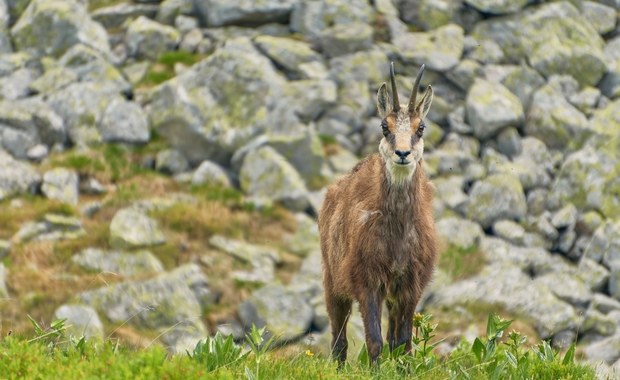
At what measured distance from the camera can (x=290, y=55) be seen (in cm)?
3619

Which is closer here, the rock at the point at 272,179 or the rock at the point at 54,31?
the rock at the point at 272,179

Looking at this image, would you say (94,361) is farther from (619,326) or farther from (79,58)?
(79,58)

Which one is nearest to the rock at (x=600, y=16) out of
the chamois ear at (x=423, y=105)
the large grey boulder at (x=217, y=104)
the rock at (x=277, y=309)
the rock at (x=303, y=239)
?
the large grey boulder at (x=217, y=104)

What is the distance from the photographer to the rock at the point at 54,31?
121ft

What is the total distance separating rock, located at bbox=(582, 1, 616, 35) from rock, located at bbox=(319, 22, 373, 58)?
29.2ft

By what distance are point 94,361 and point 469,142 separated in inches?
1079

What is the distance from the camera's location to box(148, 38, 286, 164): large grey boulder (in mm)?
33125

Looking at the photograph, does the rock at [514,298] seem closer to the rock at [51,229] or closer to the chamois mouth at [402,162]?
the rock at [51,229]

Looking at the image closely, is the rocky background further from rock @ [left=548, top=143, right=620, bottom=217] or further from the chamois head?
the chamois head

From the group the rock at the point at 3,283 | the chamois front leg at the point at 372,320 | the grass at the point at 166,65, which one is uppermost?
the chamois front leg at the point at 372,320

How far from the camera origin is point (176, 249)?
28.7 m

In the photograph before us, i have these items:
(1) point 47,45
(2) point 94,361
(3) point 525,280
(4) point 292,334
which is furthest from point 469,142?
(2) point 94,361

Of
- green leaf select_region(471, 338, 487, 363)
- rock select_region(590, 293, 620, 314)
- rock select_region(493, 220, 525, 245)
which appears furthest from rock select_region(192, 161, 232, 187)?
green leaf select_region(471, 338, 487, 363)

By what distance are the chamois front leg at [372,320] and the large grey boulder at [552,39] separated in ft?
87.4
